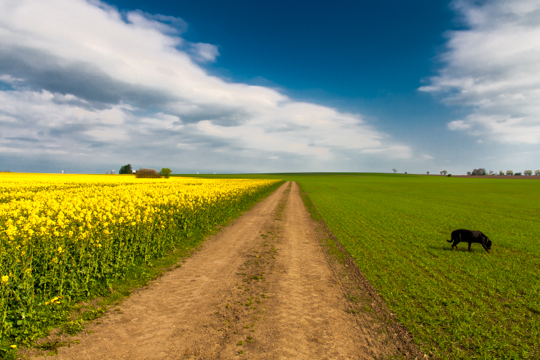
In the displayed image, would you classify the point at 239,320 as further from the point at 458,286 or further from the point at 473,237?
the point at 473,237

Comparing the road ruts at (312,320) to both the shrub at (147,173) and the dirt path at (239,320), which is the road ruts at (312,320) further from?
the shrub at (147,173)

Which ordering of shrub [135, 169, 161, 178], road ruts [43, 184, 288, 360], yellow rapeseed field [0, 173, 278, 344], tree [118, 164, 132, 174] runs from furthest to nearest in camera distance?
tree [118, 164, 132, 174] → shrub [135, 169, 161, 178] → yellow rapeseed field [0, 173, 278, 344] → road ruts [43, 184, 288, 360]

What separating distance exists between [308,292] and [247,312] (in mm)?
2140

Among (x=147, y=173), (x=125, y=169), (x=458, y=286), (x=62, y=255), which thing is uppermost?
(x=125, y=169)

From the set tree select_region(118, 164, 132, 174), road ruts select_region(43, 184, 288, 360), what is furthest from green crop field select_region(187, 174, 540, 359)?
tree select_region(118, 164, 132, 174)

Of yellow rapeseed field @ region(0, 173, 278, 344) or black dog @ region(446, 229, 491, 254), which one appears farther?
black dog @ region(446, 229, 491, 254)

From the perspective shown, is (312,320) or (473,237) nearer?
(312,320)

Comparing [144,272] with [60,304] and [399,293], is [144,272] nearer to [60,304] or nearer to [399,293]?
[60,304]

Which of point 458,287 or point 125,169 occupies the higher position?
point 125,169

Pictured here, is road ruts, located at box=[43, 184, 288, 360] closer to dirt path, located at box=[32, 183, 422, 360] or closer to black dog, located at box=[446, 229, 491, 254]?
dirt path, located at box=[32, 183, 422, 360]

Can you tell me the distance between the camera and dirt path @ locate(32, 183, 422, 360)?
16.1ft

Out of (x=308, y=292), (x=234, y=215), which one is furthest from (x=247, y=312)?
(x=234, y=215)

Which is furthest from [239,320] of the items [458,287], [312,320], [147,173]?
[147,173]

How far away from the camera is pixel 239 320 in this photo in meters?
5.96
